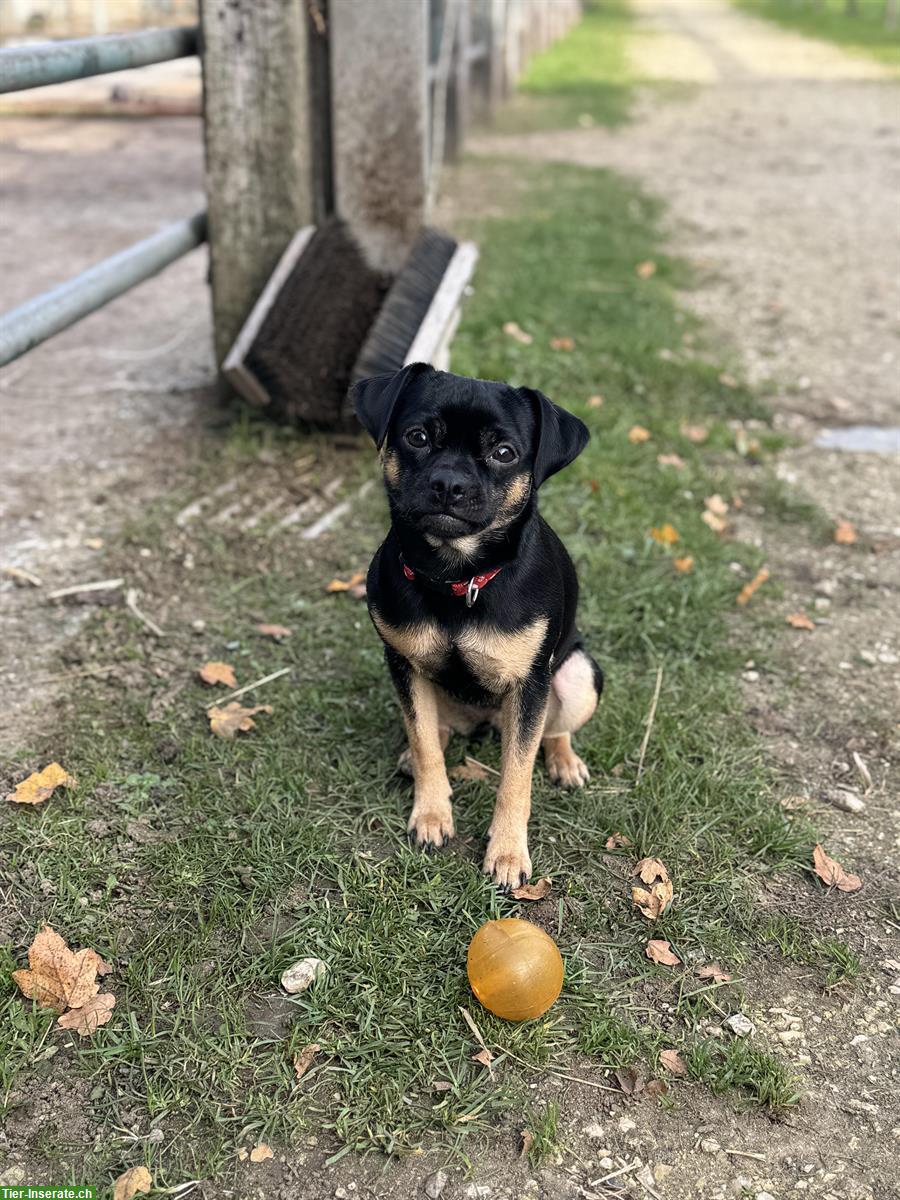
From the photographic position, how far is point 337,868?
3.17 metres

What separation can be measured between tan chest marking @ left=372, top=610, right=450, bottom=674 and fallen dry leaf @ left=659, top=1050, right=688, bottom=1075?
111 cm

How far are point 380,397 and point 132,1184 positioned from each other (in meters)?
1.92

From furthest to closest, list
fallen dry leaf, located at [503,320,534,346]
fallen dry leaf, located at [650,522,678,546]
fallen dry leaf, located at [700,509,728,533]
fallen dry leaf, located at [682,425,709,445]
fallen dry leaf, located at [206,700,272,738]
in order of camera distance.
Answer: fallen dry leaf, located at [503,320,534,346], fallen dry leaf, located at [682,425,709,445], fallen dry leaf, located at [700,509,728,533], fallen dry leaf, located at [650,522,678,546], fallen dry leaf, located at [206,700,272,738]

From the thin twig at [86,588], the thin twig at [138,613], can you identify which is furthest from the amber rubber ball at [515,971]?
the thin twig at [86,588]

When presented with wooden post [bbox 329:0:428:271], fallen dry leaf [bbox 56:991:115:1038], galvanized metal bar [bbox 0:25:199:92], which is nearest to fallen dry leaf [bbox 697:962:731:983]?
fallen dry leaf [bbox 56:991:115:1038]

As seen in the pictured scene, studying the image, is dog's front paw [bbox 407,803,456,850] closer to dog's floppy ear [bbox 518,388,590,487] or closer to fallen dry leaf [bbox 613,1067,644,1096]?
fallen dry leaf [bbox 613,1067,644,1096]

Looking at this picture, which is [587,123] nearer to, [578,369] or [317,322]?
[578,369]

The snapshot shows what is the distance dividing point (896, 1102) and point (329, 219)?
4614mm

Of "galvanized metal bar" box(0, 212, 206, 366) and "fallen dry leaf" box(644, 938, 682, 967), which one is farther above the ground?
"galvanized metal bar" box(0, 212, 206, 366)

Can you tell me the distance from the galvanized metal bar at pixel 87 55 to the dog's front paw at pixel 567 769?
2819 mm

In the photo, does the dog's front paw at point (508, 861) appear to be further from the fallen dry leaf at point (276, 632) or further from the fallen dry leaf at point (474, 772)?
the fallen dry leaf at point (276, 632)

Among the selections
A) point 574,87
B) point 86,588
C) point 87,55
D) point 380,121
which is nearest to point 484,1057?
point 86,588

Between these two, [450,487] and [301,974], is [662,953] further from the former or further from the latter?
[450,487]

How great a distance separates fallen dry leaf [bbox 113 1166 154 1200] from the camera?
89.8 inches
